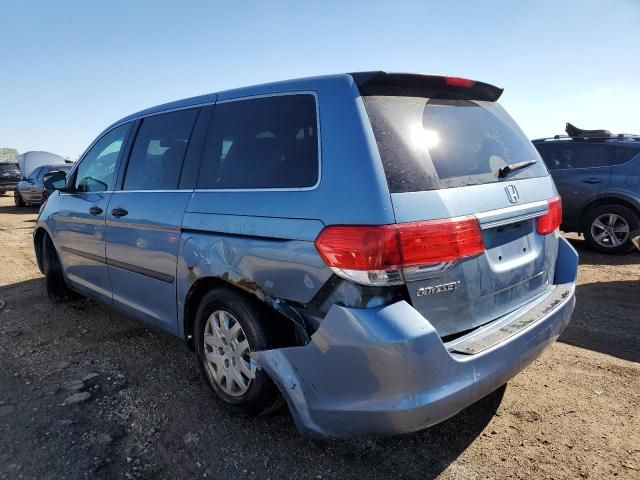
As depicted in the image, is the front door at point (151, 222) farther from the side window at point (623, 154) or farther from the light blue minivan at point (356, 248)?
the side window at point (623, 154)

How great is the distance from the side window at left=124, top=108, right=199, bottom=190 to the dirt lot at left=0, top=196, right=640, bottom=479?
1324mm

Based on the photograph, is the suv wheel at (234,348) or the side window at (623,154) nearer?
the suv wheel at (234,348)

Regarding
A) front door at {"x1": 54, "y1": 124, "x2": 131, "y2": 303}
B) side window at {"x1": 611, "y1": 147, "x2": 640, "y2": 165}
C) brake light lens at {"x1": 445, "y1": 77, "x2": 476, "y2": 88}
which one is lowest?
front door at {"x1": 54, "y1": 124, "x2": 131, "y2": 303}

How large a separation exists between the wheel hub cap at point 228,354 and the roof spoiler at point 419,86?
4.55 feet

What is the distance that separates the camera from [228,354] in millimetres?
2662

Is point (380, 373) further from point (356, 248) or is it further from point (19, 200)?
→ point (19, 200)

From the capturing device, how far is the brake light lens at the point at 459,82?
2494 millimetres

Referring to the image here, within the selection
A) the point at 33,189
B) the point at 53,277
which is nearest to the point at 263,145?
the point at 53,277

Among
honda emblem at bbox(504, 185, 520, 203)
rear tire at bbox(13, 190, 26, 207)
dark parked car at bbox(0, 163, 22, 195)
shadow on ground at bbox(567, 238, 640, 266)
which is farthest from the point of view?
dark parked car at bbox(0, 163, 22, 195)

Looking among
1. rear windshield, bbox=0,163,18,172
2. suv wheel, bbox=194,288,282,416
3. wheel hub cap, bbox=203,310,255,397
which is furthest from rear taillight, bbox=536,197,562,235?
rear windshield, bbox=0,163,18,172

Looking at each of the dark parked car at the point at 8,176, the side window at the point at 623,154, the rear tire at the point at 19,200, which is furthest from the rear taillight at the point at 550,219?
the dark parked car at the point at 8,176

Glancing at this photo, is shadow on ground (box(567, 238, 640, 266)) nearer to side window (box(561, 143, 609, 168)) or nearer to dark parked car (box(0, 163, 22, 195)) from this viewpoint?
side window (box(561, 143, 609, 168))

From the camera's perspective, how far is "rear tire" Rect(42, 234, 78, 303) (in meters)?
4.90

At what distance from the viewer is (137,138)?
143 inches
